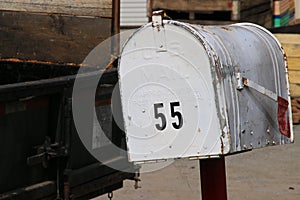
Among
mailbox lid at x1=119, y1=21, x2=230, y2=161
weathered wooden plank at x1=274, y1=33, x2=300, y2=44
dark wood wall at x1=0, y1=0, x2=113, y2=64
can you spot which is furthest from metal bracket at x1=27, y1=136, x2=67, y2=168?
weathered wooden plank at x1=274, y1=33, x2=300, y2=44

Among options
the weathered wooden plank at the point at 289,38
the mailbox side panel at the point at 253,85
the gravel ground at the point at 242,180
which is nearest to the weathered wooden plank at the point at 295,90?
the weathered wooden plank at the point at 289,38

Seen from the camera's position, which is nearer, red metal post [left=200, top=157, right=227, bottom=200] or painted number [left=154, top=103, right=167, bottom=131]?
painted number [left=154, top=103, right=167, bottom=131]

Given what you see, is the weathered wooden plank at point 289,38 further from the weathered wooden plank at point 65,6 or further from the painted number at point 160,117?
the painted number at point 160,117

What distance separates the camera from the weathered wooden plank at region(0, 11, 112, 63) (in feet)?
20.9

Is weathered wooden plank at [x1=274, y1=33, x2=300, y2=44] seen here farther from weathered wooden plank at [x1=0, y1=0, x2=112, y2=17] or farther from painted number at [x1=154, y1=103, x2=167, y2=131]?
painted number at [x1=154, y1=103, x2=167, y2=131]

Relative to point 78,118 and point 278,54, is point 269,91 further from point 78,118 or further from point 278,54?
point 78,118

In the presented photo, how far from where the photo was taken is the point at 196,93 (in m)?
4.02

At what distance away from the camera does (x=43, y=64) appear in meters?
6.43

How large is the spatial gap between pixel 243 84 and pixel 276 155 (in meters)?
5.31

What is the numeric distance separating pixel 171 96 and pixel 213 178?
1.87 feet

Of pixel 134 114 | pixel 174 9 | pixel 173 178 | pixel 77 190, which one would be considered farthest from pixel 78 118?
pixel 174 9

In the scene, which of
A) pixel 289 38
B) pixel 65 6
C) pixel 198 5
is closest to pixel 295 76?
pixel 289 38

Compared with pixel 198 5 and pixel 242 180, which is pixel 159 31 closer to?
pixel 242 180

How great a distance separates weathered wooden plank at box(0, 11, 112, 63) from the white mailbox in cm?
209
